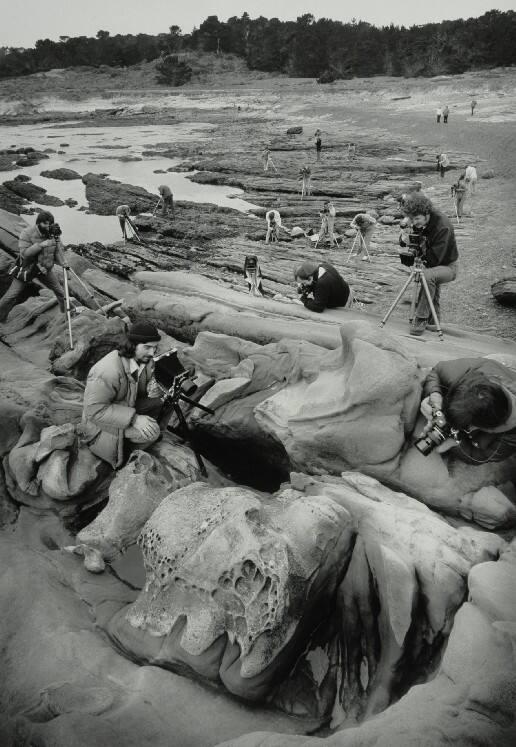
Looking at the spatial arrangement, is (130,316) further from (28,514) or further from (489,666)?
(489,666)

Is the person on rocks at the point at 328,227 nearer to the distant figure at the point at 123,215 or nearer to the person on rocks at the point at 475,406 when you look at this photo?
the distant figure at the point at 123,215

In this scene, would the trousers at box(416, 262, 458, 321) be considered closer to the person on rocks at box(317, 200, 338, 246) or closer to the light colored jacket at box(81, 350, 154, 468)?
the light colored jacket at box(81, 350, 154, 468)

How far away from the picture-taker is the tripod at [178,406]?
16.0 ft

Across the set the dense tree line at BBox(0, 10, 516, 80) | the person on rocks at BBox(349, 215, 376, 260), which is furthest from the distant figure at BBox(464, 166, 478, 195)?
the dense tree line at BBox(0, 10, 516, 80)

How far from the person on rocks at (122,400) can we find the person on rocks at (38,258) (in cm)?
369

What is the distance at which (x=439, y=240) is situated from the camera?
581 centimetres

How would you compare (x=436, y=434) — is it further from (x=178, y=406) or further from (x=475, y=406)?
(x=178, y=406)

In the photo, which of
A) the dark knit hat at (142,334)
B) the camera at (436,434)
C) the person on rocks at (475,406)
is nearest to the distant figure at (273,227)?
the dark knit hat at (142,334)

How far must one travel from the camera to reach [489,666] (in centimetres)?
255

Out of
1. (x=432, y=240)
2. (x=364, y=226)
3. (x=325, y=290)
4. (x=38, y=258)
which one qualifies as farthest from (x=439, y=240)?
(x=364, y=226)

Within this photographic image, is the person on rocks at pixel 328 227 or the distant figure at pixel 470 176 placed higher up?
the distant figure at pixel 470 176

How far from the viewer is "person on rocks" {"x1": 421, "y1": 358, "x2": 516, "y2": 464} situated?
12.0 feet

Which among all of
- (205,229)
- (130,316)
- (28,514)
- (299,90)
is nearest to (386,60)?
(299,90)

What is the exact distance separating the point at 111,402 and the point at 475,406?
2.96 metres
